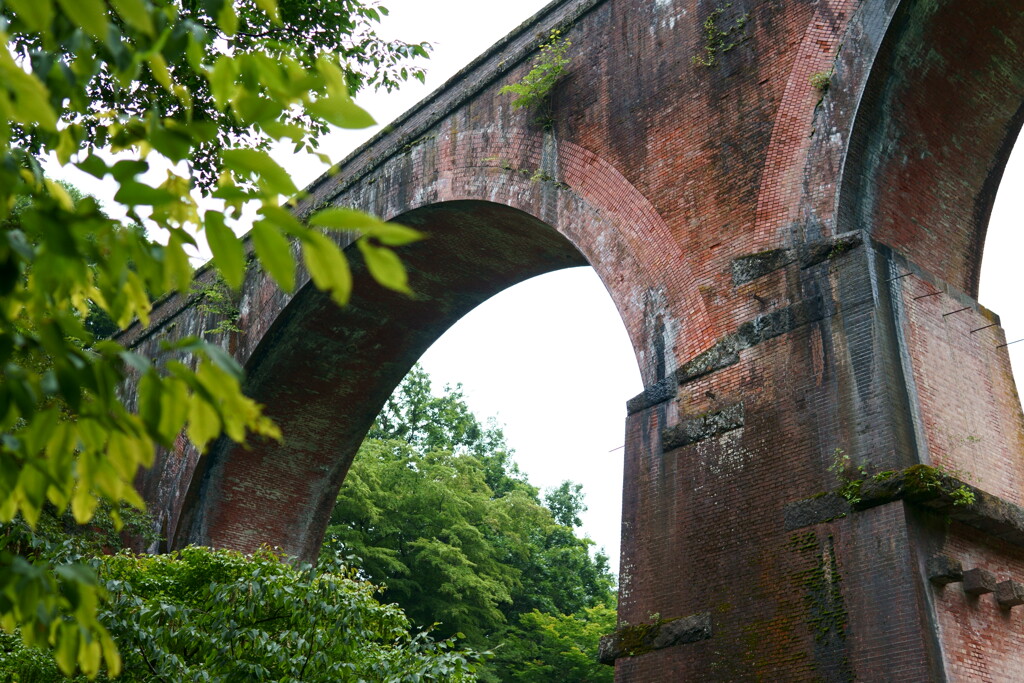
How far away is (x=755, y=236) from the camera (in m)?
6.59

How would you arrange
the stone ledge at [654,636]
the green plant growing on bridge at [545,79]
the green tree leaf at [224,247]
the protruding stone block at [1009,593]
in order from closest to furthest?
the green tree leaf at [224,247] < the protruding stone block at [1009,593] < the stone ledge at [654,636] < the green plant growing on bridge at [545,79]

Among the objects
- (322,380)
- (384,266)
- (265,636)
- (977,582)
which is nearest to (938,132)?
(977,582)

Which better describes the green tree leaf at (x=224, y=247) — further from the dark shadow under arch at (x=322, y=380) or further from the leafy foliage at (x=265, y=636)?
the dark shadow under arch at (x=322, y=380)

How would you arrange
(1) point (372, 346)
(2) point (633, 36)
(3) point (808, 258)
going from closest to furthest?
(3) point (808, 258), (2) point (633, 36), (1) point (372, 346)

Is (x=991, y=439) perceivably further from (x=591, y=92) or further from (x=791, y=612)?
(x=591, y=92)

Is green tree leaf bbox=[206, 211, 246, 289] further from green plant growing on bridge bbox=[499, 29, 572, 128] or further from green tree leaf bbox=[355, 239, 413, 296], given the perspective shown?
green plant growing on bridge bbox=[499, 29, 572, 128]

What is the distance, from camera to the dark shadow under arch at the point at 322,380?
1086 centimetres

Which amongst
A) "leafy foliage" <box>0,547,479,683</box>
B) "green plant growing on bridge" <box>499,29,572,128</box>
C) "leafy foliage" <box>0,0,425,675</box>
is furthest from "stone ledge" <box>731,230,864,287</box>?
"leafy foliage" <box>0,0,425,675</box>

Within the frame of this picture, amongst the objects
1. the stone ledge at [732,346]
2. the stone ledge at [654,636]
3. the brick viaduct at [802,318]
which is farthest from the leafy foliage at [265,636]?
the stone ledge at [732,346]

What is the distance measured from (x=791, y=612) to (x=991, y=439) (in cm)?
176

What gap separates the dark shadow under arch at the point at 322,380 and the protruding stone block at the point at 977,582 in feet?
18.4

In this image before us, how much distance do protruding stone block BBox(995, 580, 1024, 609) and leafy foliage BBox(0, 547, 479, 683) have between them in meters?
2.98

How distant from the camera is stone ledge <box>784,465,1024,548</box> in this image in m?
5.25

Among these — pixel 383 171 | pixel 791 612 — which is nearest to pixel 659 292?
pixel 791 612
